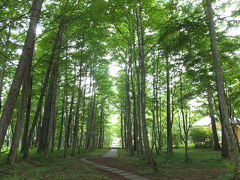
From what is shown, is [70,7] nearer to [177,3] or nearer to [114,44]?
[177,3]

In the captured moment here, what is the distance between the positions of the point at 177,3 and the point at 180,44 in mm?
1799

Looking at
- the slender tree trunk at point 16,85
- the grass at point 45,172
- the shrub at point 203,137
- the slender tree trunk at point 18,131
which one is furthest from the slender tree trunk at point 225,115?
the shrub at point 203,137

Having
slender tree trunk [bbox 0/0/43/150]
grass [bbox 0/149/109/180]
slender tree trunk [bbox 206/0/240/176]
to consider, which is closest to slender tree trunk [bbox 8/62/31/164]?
grass [bbox 0/149/109/180]

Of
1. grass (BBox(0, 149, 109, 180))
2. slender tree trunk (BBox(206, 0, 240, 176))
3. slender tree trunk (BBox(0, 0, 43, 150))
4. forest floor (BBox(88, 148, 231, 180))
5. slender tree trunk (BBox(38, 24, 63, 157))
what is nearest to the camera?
slender tree trunk (BBox(0, 0, 43, 150))

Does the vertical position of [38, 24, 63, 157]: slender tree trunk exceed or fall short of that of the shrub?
it exceeds it

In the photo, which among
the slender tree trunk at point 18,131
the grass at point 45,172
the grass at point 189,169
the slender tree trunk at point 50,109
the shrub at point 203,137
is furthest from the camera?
the shrub at point 203,137

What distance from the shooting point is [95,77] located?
19.2 metres

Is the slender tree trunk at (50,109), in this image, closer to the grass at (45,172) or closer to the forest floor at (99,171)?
the forest floor at (99,171)

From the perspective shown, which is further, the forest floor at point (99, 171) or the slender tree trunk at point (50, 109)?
the slender tree trunk at point (50, 109)

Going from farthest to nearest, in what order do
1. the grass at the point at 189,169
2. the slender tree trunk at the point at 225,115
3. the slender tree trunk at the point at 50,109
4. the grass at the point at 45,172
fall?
the slender tree trunk at the point at 50,109, the grass at the point at 189,169, the grass at the point at 45,172, the slender tree trunk at the point at 225,115

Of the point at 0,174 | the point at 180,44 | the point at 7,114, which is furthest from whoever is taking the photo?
the point at 180,44

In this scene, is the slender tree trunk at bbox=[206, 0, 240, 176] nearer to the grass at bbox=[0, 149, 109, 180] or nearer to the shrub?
the grass at bbox=[0, 149, 109, 180]

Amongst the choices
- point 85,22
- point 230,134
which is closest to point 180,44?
point 230,134

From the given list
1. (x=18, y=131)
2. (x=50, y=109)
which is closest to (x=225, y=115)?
(x=18, y=131)
